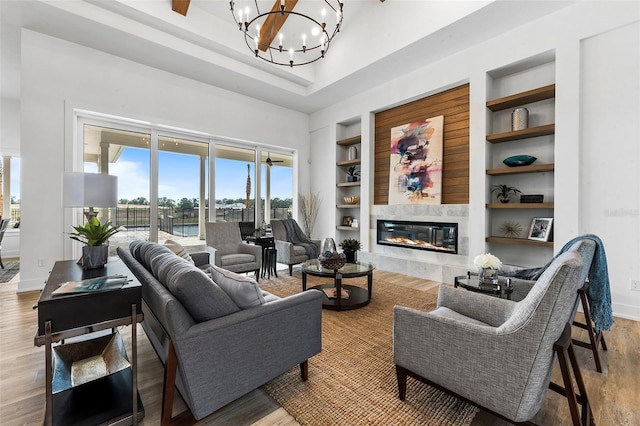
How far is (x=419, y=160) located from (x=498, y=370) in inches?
159

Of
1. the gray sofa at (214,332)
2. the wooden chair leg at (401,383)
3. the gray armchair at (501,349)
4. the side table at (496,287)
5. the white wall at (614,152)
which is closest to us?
the gray armchair at (501,349)

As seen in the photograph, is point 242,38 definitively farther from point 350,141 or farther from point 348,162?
point 348,162

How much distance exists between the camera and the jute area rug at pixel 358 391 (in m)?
1.56

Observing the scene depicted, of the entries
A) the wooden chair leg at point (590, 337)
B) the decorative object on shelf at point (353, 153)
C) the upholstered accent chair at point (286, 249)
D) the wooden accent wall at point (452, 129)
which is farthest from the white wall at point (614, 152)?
the upholstered accent chair at point (286, 249)

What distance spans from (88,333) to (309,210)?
5.60 metres

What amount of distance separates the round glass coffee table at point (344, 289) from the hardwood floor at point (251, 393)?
1488 mm

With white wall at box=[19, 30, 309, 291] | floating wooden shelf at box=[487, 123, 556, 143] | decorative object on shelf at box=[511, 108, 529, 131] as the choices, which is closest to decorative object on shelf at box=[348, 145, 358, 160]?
floating wooden shelf at box=[487, 123, 556, 143]

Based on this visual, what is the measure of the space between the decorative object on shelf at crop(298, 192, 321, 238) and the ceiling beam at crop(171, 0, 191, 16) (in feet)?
13.3

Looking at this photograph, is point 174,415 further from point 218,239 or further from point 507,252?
point 507,252

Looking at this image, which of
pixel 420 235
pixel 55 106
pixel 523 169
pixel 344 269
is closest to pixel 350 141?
pixel 420 235

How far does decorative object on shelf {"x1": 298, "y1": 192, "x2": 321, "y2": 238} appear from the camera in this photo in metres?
6.76

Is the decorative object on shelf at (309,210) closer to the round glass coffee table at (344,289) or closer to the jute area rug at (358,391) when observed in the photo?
the round glass coffee table at (344,289)

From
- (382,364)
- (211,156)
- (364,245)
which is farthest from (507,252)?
(211,156)

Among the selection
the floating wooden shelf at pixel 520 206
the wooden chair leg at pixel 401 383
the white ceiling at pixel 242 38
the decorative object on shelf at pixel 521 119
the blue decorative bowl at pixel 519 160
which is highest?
the white ceiling at pixel 242 38
